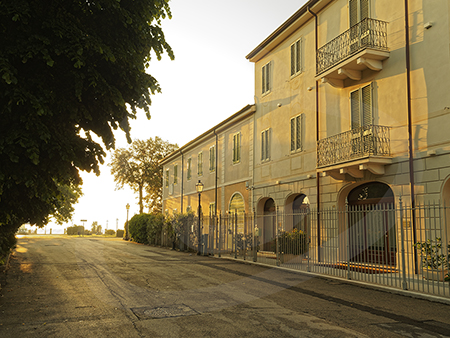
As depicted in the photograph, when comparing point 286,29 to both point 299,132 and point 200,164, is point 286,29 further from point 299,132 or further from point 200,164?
point 200,164

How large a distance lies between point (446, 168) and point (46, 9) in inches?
409

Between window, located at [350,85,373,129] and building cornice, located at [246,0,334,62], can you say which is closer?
window, located at [350,85,373,129]

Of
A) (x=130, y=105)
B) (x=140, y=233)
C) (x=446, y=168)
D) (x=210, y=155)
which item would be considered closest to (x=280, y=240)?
(x=446, y=168)

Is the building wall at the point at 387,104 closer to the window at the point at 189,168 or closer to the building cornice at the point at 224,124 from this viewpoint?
the building cornice at the point at 224,124

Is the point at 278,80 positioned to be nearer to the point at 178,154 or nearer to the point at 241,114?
the point at 241,114

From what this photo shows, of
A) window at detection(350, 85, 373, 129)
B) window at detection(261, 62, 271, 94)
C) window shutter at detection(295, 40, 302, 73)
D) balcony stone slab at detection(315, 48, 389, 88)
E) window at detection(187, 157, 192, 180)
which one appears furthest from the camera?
window at detection(187, 157, 192, 180)

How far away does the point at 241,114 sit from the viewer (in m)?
23.8

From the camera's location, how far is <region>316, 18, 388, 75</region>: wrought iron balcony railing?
13.5 m

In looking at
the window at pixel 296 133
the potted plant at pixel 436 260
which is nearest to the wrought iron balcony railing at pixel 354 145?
the window at pixel 296 133

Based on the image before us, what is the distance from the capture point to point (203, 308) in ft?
24.3

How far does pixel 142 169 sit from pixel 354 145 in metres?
38.3

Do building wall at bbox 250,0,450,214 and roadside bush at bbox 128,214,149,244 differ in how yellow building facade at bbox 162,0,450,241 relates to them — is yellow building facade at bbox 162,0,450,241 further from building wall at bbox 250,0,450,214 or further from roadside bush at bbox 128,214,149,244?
roadside bush at bbox 128,214,149,244

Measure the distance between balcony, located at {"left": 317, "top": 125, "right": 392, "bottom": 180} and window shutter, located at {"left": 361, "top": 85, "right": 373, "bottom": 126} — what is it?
1.48 feet

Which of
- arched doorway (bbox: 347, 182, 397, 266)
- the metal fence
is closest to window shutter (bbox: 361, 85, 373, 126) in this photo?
arched doorway (bbox: 347, 182, 397, 266)
